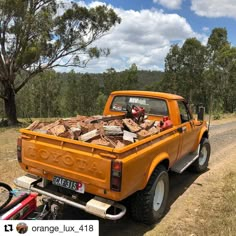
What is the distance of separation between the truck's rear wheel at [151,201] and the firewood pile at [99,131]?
0.64m

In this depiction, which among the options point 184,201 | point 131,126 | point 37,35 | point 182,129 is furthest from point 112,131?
point 37,35

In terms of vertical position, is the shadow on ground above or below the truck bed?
below

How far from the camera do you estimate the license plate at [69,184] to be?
14.3 feet

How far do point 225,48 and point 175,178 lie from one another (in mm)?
34237

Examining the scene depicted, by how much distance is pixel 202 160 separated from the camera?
25.6 ft

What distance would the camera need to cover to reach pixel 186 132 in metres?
6.29

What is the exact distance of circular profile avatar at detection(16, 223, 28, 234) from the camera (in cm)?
358

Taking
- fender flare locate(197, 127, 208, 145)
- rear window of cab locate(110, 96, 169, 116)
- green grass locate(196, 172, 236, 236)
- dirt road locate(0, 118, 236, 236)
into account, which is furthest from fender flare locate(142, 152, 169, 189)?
fender flare locate(197, 127, 208, 145)

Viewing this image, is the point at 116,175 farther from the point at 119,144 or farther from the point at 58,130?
the point at 58,130

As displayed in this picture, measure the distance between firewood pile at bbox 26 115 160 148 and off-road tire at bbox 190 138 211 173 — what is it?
2.34 metres

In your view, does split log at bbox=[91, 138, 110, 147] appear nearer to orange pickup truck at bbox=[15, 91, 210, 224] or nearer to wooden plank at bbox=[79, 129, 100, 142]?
wooden plank at bbox=[79, 129, 100, 142]

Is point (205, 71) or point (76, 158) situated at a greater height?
point (205, 71)

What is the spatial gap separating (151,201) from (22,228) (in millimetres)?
1891

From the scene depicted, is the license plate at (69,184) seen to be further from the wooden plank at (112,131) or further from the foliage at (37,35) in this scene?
the foliage at (37,35)
